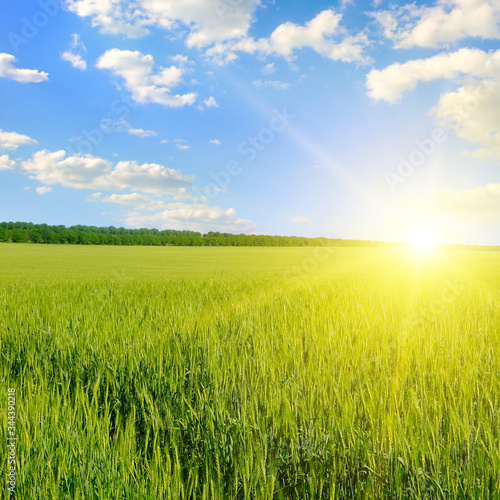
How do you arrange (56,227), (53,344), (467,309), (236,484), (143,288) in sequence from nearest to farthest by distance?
1. (236,484)
2. (53,344)
3. (467,309)
4. (143,288)
5. (56,227)

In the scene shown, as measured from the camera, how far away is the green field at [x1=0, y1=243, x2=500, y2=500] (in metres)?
1.65

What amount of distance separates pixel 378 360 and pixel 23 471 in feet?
8.72

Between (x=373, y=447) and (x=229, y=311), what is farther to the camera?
(x=229, y=311)

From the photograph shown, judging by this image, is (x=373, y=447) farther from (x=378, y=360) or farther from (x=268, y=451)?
(x=378, y=360)

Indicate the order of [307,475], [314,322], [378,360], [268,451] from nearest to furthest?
[307,475]
[268,451]
[378,360]
[314,322]

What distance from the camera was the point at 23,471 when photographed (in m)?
1.64

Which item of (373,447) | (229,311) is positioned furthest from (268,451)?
(229,311)

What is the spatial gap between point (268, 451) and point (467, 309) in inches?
199

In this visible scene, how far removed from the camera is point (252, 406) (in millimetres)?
2145

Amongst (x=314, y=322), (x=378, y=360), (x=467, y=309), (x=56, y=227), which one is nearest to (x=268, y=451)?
(x=378, y=360)

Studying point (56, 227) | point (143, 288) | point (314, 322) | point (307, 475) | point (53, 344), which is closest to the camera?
point (307, 475)

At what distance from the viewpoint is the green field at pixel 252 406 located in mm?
1651

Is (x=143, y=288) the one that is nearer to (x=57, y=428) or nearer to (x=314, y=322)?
(x=314, y=322)

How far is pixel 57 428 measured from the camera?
2.00m
